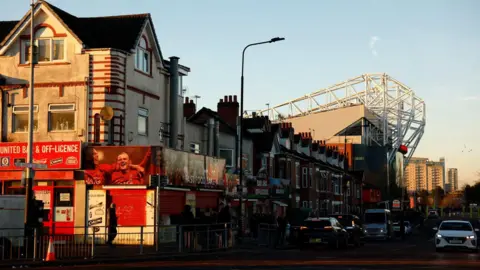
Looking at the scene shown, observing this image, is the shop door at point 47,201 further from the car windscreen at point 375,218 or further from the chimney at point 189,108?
the car windscreen at point 375,218

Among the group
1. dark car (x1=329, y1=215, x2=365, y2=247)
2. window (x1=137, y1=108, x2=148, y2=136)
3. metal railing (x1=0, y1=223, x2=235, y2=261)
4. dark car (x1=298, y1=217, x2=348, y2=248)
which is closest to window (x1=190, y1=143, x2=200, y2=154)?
window (x1=137, y1=108, x2=148, y2=136)

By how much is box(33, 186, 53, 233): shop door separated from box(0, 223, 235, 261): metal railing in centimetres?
458

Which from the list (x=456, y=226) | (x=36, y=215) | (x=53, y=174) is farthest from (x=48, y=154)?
(x=456, y=226)

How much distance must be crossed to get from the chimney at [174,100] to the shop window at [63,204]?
8.04 meters

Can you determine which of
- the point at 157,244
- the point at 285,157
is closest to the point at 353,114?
the point at 285,157

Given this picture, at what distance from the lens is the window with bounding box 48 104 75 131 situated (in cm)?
3516

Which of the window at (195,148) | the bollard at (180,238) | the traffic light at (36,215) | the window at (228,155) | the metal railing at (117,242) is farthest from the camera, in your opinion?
the window at (228,155)

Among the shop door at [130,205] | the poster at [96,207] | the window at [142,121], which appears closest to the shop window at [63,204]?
the poster at [96,207]

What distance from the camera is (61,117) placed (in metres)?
35.4

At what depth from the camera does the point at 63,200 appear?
33531 mm

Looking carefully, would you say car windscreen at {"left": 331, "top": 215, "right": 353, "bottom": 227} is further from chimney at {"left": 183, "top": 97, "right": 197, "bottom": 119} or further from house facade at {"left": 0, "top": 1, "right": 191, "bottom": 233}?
chimney at {"left": 183, "top": 97, "right": 197, "bottom": 119}

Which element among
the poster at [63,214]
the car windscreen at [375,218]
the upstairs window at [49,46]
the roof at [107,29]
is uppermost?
the roof at [107,29]

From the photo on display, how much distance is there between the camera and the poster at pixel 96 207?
3303 cm

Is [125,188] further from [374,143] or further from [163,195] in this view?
[374,143]
